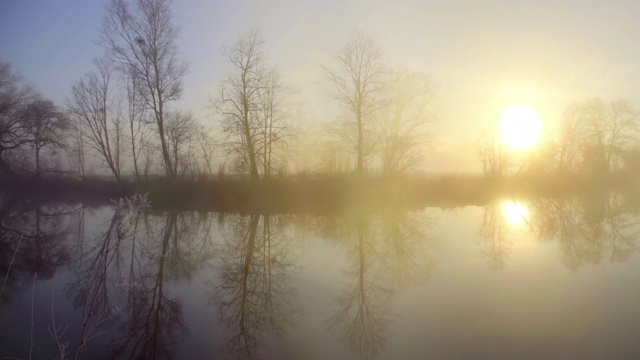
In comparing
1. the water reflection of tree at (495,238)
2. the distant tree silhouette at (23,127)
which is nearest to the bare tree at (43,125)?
the distant tree silhouette at (23,127)

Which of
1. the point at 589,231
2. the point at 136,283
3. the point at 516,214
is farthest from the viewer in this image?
the point at 516,214

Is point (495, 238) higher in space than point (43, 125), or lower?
lower

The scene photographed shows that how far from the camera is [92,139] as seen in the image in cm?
3073

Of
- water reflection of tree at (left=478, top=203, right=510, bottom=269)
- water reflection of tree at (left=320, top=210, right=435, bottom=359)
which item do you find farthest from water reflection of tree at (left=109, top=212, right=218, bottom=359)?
water reflection of tree at (left=478, top=203, right=510, bottom=269)

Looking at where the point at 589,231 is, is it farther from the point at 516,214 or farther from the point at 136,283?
the point at 136,283

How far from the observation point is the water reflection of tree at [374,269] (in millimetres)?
5770

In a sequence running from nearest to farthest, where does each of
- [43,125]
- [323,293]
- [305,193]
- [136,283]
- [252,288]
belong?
[136,283]
[323,293]
[252,288]
[305,193]
[43,125]

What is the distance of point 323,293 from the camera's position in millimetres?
7512

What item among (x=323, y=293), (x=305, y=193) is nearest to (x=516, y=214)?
(x=305, y=193)

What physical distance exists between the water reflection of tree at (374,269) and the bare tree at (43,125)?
27.1 m

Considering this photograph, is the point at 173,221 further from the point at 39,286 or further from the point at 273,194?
the point at 39,286

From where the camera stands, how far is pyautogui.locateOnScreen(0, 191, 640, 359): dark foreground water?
5207 millimetres

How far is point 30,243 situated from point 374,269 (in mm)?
9813

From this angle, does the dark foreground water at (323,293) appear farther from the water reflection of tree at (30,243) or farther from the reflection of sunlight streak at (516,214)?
the reflection of sunlight streak at (516,214)
